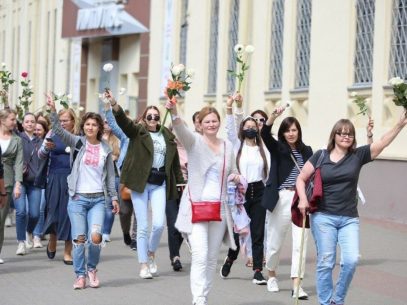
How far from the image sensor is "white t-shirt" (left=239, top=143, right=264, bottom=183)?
38.1 ft

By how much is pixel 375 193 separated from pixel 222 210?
9756mm

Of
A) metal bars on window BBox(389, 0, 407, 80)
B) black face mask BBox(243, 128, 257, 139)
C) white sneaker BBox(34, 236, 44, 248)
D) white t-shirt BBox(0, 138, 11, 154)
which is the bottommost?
white sneaker BBox(34, 236, 44, 248)

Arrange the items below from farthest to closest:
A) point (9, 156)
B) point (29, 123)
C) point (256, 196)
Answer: point (29, 123), point (9, 156), point (256, 196)

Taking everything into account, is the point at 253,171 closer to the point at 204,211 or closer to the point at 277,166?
the point at 277,166

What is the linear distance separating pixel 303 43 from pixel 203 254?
13290 mm

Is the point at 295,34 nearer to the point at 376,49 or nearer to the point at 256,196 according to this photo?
the point at 376,49

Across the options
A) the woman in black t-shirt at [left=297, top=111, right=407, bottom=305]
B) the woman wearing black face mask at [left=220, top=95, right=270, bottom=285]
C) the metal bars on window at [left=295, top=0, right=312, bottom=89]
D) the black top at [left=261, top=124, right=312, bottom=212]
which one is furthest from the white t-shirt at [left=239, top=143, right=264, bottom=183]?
the metal bars on window at [left=295, top=0, right=312, bottom=89]

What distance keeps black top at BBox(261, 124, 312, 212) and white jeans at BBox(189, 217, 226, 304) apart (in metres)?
1.60

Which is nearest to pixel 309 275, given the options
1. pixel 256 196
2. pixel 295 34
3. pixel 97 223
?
pixel 256 196

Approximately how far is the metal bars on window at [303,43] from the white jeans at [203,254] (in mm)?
12647

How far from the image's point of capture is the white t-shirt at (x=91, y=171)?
10945mm

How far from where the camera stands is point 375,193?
1856cm

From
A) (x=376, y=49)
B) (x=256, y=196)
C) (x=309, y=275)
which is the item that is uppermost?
(x=376, y=49)

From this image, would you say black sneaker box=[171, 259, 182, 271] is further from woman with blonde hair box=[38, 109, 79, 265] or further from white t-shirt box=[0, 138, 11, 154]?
white t-shirt box=[0, 138, 11, 154]
